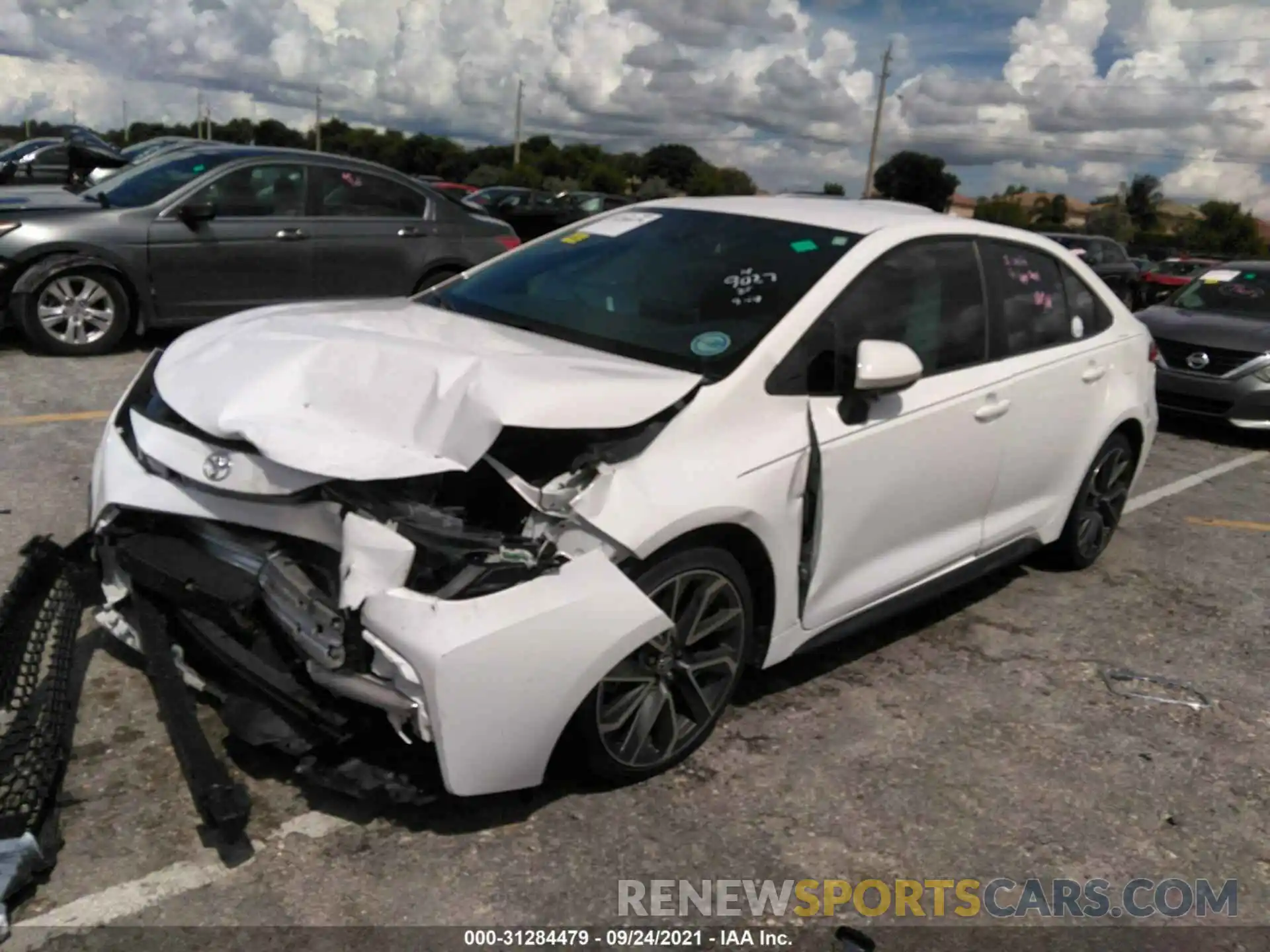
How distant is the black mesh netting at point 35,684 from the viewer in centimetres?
284

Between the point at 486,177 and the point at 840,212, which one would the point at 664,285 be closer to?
the point at 840,212

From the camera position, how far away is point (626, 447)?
3166 millimetres

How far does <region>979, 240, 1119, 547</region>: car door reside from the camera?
4.56m

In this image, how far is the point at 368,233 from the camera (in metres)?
9.23

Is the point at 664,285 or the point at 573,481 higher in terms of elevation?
the point at 664,285

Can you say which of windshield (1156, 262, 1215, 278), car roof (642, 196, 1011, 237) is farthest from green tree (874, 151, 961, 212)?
car roof (642, 196, 1011, 237)

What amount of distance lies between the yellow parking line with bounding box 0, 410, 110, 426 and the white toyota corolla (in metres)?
3.19

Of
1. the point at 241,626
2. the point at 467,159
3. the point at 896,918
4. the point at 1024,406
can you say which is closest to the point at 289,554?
the point at 241,626

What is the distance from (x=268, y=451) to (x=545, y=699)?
94cm

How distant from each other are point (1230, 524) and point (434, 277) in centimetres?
623

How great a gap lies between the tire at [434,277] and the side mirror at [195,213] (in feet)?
5.63

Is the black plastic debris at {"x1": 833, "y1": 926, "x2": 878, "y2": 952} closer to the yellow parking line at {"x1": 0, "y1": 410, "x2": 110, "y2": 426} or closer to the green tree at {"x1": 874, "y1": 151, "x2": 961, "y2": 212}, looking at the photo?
the yellow parking line at {"x1": 0, "y1": 410, "x2": 110, "y2": 426}

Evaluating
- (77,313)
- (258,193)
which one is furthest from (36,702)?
(258,193)

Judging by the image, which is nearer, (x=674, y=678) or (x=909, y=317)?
(x=674, y=678)
